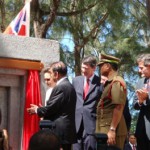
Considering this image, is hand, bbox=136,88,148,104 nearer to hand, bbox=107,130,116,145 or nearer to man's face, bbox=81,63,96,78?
hand, bbox=107,130,116,145

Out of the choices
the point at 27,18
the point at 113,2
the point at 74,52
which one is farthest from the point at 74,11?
the point at 27,18

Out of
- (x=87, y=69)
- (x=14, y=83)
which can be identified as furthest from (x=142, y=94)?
(x=14, y=83)

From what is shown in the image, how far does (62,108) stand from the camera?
5.34m

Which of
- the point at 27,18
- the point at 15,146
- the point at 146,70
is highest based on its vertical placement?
the point at 27,18

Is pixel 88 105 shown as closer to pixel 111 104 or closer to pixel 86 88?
pixel 86 88

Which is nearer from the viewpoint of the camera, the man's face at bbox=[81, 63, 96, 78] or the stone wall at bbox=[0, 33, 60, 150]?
the man's face at bbox=[81, 63, 96, 78]

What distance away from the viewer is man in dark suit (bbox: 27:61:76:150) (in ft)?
17.3

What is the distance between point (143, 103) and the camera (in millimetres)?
5016

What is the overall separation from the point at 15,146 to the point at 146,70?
237cm

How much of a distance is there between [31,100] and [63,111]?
1.40m

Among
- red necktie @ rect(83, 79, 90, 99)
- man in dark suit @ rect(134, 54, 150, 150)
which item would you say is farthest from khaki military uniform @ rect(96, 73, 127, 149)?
red necktie @ rect(83, 79, 90, 99)

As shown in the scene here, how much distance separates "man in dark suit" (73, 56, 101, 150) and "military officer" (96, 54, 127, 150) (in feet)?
0.87

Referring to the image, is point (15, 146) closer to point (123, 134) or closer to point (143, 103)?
point (123, 134)

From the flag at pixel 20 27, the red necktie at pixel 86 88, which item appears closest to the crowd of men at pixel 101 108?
the red necktie at pixel 86 88
